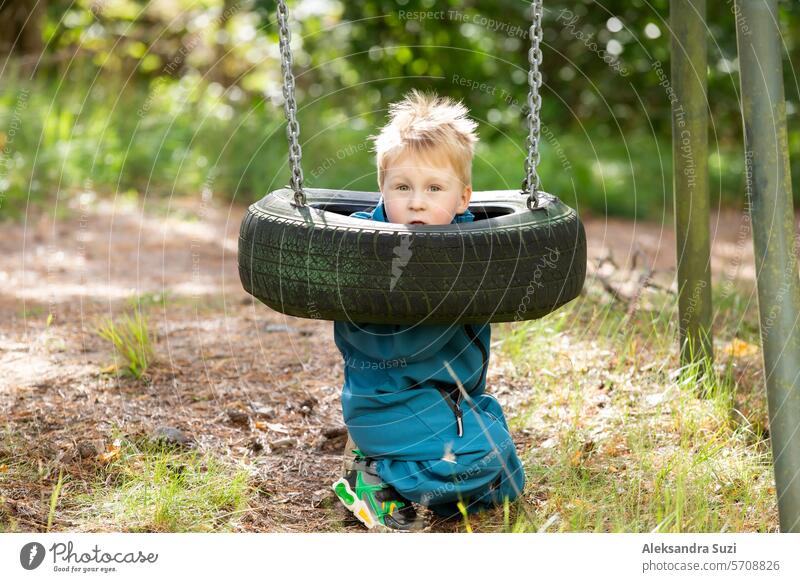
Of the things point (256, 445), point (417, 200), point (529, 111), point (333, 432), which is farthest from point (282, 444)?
point (529, 111)

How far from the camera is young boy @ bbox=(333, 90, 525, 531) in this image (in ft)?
9.13

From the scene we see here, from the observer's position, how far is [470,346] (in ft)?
9.48

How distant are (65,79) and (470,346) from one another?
7.20 m

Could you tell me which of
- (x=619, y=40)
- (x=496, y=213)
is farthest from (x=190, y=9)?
(x=496, y=213)

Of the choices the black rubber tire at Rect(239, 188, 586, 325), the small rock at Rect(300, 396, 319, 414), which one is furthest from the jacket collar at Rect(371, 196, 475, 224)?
the small rock at Rect(300, 396, 319, 414)

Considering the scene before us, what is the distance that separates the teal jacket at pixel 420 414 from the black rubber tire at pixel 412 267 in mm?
173

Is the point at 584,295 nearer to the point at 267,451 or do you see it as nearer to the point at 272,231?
the point at 267,451

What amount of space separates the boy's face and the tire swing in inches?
9.0

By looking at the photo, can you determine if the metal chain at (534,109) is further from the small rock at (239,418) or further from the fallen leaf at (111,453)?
the fallen leaf at (111,453)

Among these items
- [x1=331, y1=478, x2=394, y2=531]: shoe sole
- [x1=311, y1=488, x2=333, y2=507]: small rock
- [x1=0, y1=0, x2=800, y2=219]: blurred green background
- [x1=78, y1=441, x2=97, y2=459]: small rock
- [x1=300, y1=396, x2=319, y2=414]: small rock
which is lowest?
[x1=311, y1=488, x2=333, y2=507]: small rock

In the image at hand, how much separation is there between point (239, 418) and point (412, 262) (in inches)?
55.1

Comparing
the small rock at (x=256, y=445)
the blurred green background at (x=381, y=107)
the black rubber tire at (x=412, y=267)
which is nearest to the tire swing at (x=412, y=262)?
the black rubber tire at (x=412, y=267)

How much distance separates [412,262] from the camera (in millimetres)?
2523

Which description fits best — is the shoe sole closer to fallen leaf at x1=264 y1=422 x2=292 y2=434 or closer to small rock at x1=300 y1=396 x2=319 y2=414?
fallen leaf at x1=264 y1=422 x2=292 y2=434
